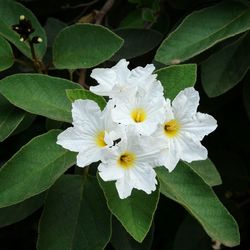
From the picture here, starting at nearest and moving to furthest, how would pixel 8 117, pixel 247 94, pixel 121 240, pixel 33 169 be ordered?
pixel 33 169, pixel 8 117, pixel 121 240, pixel 247 94

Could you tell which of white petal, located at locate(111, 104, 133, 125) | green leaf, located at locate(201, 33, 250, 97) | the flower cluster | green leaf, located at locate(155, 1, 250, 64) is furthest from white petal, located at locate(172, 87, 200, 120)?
green leaf, located at locate(201, 33, 250, 97)

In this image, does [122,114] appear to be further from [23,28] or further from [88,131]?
[23,28]

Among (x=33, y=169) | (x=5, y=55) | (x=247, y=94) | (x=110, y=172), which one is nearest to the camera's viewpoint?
(x=110, y=172)

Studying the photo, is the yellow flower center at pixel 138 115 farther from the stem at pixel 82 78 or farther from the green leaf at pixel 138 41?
the green leaf at pixel 138 41

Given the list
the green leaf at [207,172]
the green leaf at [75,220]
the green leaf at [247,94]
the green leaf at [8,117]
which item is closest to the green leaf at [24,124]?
the green leaf at [8,117]

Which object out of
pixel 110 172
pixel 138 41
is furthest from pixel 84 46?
pixel 110 172

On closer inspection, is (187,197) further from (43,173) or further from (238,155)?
(238,155)

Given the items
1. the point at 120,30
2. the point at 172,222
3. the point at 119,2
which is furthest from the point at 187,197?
the point at 119,2
